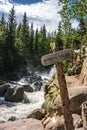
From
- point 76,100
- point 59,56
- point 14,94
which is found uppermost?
point 59,56

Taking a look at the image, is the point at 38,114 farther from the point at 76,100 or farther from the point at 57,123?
the point at 57,123

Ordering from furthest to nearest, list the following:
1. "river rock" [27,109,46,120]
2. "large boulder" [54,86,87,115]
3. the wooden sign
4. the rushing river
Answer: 1. the rushing river
2. "river rock" [27,109,46,120]
3. "large boulder" [54,86,87,115]
4. the wooden sign

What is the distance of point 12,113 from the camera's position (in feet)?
94.7

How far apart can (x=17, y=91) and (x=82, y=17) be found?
25.4 metres

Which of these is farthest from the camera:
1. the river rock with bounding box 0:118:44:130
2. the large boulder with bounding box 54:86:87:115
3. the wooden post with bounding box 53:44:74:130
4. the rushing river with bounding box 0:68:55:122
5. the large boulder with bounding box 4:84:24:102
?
the large boulder with bounding box 4:84:24:102

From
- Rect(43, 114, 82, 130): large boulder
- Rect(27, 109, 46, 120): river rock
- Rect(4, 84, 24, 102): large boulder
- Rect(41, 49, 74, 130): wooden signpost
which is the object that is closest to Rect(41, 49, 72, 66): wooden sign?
Rect(41, 49, 74, 130): wooden signpost

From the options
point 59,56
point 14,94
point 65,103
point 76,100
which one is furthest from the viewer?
point 14,94

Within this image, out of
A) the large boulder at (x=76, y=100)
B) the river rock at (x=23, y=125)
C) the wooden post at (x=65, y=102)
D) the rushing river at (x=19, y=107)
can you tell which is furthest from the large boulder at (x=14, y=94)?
the wooden post at (x=65, y=102)

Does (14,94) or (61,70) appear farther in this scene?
(14,94)

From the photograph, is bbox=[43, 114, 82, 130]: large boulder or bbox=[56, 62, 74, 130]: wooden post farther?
bbox=[43, 114, 82, 130]: large boulder

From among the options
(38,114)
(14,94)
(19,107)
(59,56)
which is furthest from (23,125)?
(14,94)

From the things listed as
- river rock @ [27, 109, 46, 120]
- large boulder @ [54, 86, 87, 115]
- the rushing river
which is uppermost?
large boulder @ [54, 86, 87, 115]

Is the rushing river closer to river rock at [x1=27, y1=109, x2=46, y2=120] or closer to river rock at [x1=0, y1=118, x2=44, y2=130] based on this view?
river rock at [x1=27, y1=109, x2=46, y2=120]

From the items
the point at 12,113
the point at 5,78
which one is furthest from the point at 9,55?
the point at 12,113
